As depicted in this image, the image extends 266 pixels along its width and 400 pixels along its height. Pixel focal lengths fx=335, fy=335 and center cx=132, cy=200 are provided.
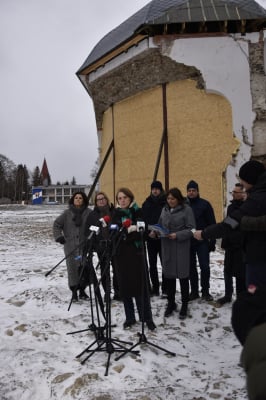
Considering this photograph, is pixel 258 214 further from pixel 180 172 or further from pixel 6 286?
pixel 180 172

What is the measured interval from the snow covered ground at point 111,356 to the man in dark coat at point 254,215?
41.2 inches

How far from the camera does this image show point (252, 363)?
1234 millimetres

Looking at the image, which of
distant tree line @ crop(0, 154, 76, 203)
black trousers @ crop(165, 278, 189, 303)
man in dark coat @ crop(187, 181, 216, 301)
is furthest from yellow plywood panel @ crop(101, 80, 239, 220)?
distant tree line @ crop(0, 154, 76, 203)

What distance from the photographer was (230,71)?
923cm

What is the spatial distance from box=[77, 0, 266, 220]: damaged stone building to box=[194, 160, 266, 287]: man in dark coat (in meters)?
6.34

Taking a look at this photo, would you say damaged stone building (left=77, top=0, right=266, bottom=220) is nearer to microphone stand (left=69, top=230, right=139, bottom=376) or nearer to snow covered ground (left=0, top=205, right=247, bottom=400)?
snow covered ground (left=0, top=205, right=247, bottom=400)

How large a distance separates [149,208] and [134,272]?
1.63 metres

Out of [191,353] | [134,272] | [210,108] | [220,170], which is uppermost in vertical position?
[210,108]

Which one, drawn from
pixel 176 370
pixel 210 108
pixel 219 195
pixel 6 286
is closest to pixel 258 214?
pixel 176 370

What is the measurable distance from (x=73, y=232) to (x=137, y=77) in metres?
7.17

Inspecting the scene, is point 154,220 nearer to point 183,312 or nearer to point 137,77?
point 183,312

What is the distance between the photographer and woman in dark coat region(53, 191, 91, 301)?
5270 mm

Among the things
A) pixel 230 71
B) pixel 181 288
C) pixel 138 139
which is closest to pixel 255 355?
pixel 181 288

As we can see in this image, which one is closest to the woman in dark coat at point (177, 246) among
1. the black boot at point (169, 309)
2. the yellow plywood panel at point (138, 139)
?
the black boot at point (169, 309)
